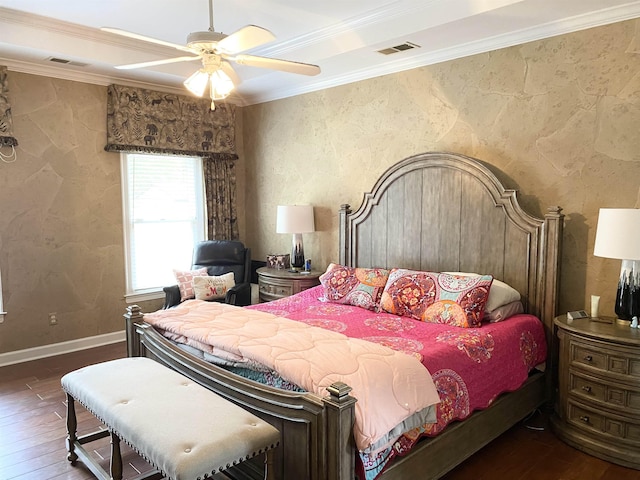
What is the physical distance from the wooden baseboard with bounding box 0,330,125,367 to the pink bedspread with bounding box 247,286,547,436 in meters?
2.28

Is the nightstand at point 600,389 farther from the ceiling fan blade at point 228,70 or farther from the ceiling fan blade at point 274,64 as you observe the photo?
the ceiling fan blade at point 228,70

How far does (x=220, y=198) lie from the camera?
576cm

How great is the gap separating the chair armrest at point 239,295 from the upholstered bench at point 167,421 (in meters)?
1.89

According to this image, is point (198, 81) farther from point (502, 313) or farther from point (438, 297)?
point (502, 313)

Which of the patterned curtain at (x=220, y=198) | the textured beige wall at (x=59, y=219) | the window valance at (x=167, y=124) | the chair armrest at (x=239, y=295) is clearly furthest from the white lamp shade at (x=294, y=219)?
the textured beige wall at (x=59, y=219)

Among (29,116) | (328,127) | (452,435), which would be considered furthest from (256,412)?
(29,116)

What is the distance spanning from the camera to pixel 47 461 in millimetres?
2848

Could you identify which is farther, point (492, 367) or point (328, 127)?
point (328, 127)

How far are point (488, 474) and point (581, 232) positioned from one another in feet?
5.76

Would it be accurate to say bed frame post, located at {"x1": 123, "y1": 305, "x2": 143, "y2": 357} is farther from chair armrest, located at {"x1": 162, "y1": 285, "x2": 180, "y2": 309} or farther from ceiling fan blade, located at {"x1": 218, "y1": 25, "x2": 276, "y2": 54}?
ceiling fan blade, located at {"x1": 218, "y1": 25, "x2": 276, "y2": 54}

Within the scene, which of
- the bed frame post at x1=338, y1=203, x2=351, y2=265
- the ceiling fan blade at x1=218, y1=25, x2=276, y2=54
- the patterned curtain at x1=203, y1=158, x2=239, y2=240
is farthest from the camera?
the patterned curtain at x1=203, y1=158, x2=239, y2=240

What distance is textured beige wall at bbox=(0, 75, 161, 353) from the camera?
441cm

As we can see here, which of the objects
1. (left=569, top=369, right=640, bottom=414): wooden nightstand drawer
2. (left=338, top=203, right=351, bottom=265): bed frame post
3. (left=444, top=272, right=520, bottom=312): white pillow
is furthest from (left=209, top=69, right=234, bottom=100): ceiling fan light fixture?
(left=569, top=369, right=640, bottom=414): wooden nightstand drawer

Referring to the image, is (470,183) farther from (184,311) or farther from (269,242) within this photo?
(269,242)
